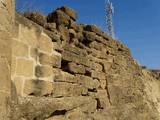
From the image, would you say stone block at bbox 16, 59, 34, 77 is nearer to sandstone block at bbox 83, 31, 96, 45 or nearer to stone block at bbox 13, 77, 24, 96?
stone block at bbox 13, 77, 24, 96

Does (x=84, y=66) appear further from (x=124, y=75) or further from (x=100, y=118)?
(x=124, y=75)

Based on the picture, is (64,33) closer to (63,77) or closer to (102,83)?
(63,77)

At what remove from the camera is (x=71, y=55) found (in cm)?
513

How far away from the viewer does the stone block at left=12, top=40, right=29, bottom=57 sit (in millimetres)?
3693

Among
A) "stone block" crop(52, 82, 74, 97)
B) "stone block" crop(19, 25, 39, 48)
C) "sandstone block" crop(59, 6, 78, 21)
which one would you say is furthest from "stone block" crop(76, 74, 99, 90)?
"stone block" crop(19, 25, 39, 48)

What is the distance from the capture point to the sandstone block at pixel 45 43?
4309mm

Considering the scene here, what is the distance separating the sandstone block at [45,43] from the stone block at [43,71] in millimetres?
279

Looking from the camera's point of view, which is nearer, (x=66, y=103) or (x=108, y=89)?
(x=66, y=103)

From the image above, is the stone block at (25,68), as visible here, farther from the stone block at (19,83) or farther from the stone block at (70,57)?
the stone block at (70,57)

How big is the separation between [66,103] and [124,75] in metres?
3.30

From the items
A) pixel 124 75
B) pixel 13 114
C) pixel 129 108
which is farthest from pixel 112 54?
pixel 13 114

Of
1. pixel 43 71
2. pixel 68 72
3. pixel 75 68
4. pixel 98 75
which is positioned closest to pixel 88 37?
pixel 98 75

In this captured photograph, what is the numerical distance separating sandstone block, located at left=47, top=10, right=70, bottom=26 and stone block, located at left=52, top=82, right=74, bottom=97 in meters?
1.10

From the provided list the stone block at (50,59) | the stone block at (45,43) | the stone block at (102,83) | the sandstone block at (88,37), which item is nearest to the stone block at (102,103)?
the stone block at (102,83)
